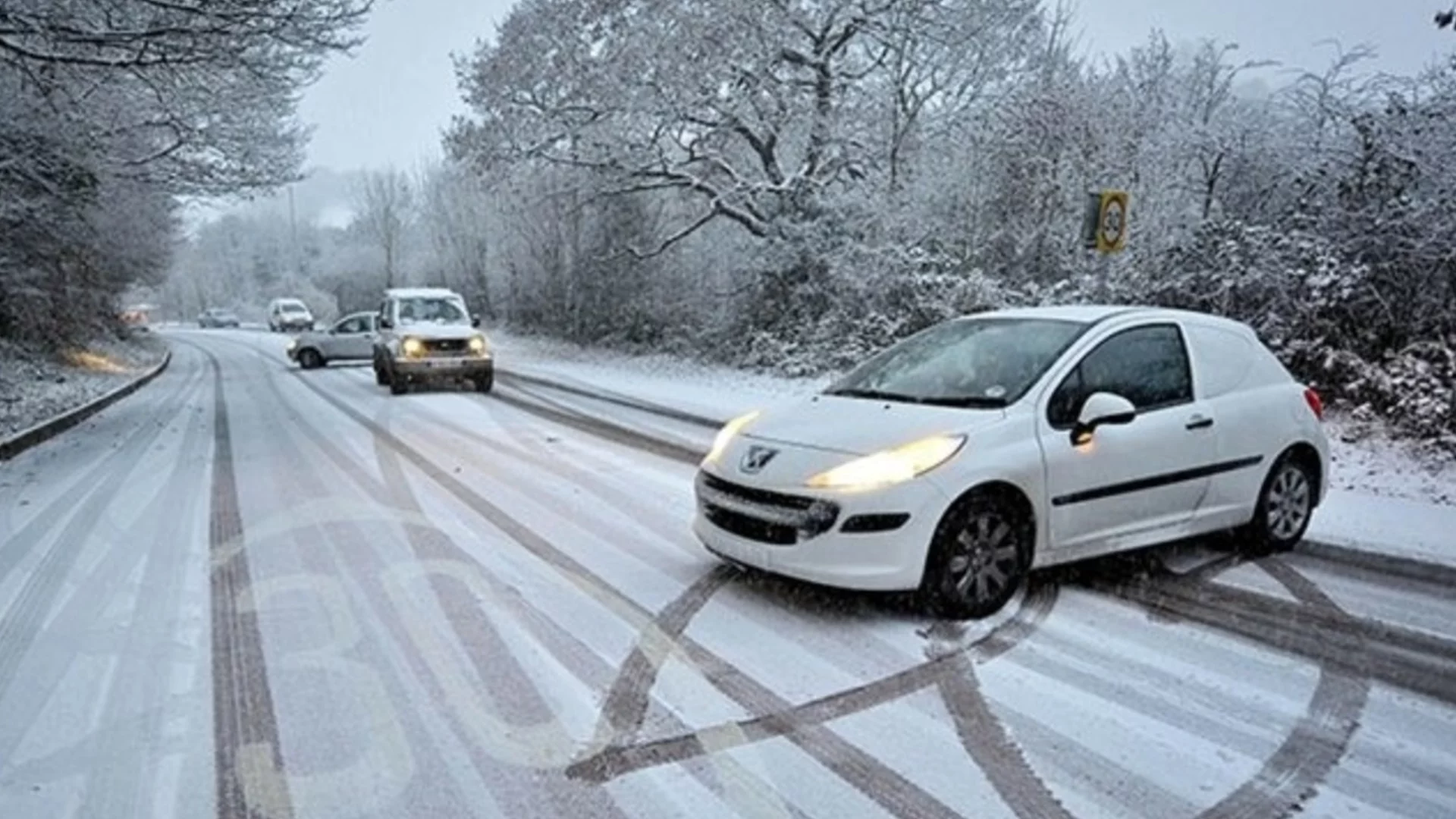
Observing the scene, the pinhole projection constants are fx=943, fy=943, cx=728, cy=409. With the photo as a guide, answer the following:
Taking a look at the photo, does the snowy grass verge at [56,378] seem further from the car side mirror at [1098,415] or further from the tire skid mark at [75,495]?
the car side mirror at [1098,415]

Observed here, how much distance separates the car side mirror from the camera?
4.87 metres

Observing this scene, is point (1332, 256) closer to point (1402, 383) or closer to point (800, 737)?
point (1402, 383)

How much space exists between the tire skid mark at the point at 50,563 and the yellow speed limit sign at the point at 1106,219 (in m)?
8.33

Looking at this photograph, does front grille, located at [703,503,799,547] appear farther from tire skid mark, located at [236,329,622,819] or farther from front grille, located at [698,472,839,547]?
tire skid mark, located at [236,329,622,819]

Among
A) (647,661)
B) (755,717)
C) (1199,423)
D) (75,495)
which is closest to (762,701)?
(755,717)

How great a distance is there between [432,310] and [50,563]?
1244cm

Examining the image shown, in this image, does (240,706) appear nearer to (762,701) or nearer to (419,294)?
(762,701)

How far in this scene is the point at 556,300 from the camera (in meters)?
29.9

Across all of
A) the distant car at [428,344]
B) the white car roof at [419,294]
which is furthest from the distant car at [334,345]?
the distant car at [428,344]

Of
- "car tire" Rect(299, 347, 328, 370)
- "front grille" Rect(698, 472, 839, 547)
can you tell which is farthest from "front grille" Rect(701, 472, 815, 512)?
"car tire" Rect(299, 347, 328, 370)

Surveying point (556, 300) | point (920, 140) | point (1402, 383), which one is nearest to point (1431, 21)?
point (1402, 383)

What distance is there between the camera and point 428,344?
16484mm

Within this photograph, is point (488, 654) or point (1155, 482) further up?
point (1155, 482)

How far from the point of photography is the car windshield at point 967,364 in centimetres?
516
